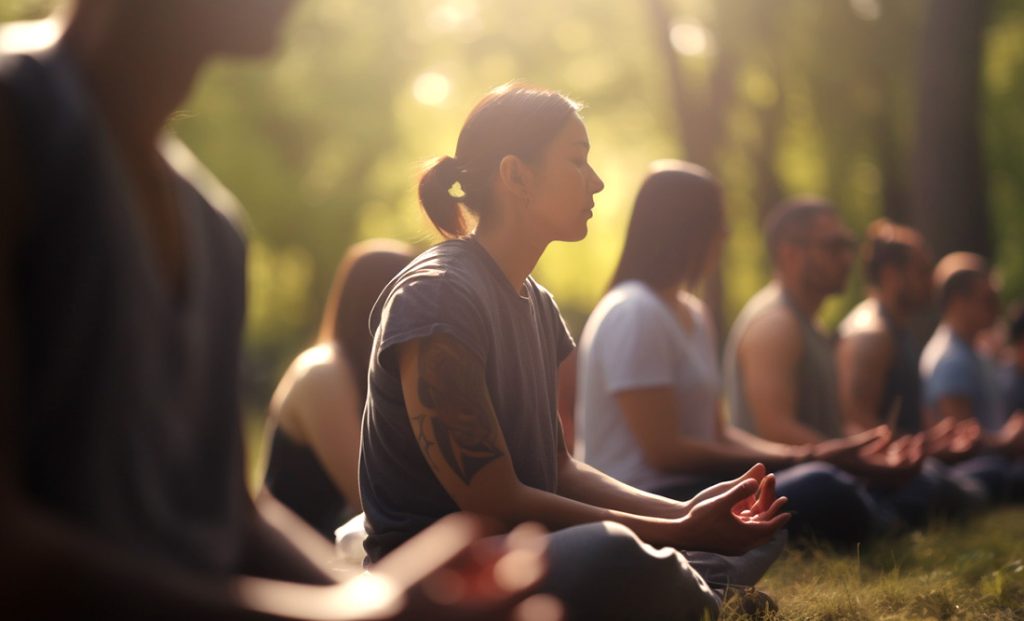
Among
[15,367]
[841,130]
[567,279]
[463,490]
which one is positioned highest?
[15,367]

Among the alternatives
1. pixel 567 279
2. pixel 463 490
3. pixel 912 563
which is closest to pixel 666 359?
pixel 912 563

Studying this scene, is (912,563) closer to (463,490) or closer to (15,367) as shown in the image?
(463,490)

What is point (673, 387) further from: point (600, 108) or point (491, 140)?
point (600, 108)

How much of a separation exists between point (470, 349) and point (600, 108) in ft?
69.6

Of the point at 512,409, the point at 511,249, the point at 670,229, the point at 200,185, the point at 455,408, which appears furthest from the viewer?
the point at 670,229

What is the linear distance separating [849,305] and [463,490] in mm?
19938

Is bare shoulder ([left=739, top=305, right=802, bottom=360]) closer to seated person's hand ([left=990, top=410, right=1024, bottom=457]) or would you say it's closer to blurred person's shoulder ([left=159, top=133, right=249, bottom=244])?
seated person's hand ([left=990, top=410, right=1024, bottom=457])

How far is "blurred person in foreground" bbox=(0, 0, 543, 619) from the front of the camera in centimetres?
170

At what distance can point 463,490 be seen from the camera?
3523 mm

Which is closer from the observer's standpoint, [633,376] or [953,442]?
[633,376]

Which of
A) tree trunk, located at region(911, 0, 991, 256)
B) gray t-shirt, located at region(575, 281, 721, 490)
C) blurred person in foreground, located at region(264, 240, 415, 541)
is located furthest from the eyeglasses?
tree trunk, located at region(911, 0, 991, 256)

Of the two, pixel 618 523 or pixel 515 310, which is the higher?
pixel 515 310

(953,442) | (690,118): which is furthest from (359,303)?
(690,118)

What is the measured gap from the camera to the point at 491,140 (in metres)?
4.01
